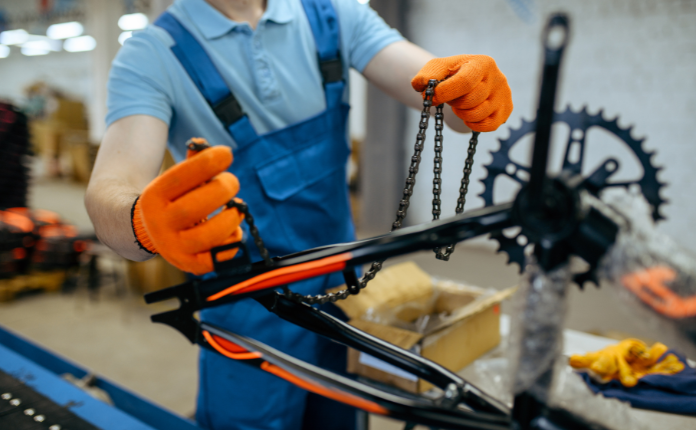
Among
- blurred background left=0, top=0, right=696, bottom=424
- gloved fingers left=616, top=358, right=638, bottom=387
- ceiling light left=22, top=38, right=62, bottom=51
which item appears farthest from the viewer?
ceiling light left=22, top=38, right=62, bottom=51

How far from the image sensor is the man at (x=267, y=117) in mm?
851

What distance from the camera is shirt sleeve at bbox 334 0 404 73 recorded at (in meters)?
1.10

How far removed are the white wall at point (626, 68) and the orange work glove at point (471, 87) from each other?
2.34 m

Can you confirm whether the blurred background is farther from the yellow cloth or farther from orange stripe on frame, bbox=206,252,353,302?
orange stripe on frame, bbox=206,252,353,302

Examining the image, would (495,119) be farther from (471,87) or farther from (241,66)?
(241,66)

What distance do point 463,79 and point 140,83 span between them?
2.04 ft

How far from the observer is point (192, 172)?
52 centimetres

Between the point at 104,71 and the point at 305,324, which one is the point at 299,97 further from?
the point at 104,71

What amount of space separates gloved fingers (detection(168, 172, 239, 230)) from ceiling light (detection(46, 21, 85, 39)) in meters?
9.31

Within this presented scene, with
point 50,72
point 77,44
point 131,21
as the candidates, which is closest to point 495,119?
point 131,21

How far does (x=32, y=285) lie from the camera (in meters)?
3.11

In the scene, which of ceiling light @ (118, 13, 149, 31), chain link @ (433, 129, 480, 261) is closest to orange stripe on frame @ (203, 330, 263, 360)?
chain link @ (433, 129, 480, 261)

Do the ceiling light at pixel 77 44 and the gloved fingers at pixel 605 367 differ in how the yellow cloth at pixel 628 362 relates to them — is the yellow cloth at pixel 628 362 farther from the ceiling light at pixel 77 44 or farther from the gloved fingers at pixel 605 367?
the ceiling light at pixel 77 44

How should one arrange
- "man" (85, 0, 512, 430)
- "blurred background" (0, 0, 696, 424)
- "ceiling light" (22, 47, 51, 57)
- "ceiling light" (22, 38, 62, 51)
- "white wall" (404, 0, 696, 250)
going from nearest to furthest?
1. "man" (85, 0, 512, 430)
2. "blurred background" (0, 0, 696, 424)
3. "white wall" (404, 0, 696, 250)
4. "ceiling light" (22, 38, 62, 51)
5. "ceiling light" (22, 47, 51, 57)
